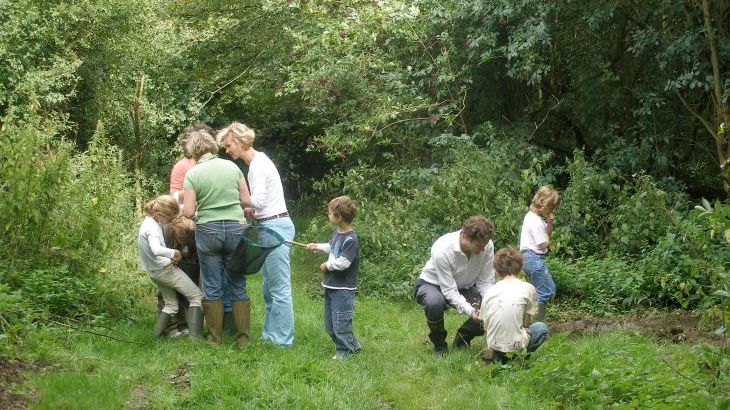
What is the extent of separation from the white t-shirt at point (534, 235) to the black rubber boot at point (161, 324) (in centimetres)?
348

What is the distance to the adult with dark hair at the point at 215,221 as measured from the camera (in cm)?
748

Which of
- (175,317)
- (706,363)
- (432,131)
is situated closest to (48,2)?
(432,131)

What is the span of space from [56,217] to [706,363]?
235 inches

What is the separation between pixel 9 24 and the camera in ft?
42.9

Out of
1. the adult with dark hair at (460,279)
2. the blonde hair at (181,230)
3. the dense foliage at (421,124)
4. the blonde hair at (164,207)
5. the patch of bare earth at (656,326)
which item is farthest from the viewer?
the dense foliage at (421,124)

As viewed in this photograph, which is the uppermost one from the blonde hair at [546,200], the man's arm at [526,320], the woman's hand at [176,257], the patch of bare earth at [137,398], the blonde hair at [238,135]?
the blonde hair at [238,135]

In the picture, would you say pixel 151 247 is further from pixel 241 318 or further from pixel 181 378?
pixel 181 378

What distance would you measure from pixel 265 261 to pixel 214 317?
65 cm

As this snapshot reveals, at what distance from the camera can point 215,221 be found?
24.6ft

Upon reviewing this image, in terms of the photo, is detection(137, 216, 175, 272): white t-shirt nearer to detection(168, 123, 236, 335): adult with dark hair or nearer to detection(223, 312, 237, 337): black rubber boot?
detection(168, 123, 236, 335): adult with dark hair

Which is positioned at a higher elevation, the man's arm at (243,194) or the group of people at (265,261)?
the man's arm at (243,194)

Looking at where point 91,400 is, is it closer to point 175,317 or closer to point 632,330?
point 175,317

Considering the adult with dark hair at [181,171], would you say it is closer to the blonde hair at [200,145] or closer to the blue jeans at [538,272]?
the blonde hair at [200,145]

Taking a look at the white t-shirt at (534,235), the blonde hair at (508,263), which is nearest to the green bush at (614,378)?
the blonde hair at (508,263)
